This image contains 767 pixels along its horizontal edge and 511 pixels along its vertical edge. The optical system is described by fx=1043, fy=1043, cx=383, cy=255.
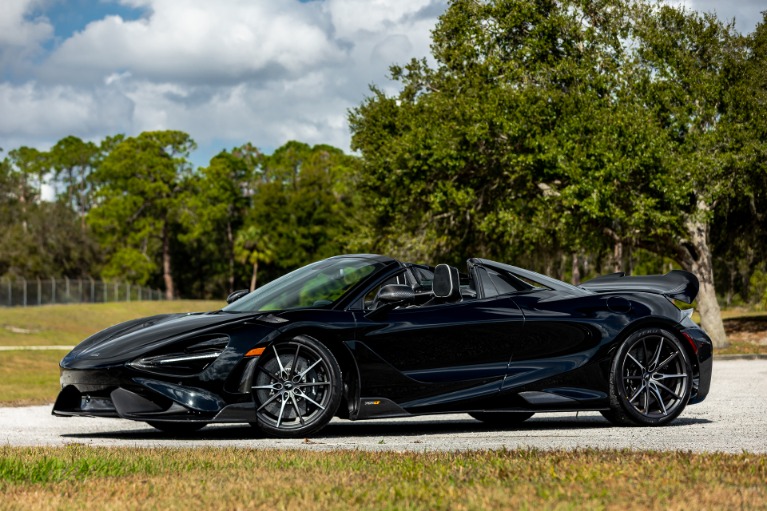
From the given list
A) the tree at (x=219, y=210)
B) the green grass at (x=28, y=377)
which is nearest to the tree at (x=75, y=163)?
the tree at (x=219, y=210)

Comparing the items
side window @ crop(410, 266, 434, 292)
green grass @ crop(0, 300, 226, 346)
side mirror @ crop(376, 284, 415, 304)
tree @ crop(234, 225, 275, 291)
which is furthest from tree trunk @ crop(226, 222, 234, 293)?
side mirror @ crop(376, 284, 415, 304)

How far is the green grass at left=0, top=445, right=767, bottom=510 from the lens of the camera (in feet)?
15.4

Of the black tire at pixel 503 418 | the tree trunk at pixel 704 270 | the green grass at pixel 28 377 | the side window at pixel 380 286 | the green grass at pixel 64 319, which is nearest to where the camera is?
the side window at pixel 380 286

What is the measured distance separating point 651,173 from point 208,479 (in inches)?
945

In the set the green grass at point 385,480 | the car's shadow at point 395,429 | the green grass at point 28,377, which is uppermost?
the green grass at point 385,480

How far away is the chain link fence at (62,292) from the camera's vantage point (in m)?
62.2

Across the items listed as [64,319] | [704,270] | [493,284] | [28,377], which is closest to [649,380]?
[493,284]

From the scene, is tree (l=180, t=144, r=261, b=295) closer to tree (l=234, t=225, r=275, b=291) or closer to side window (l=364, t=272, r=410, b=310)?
tree (l=234, t=225, r=275, b=291)

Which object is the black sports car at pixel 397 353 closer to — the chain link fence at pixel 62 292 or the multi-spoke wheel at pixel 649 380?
the multi-spoke wheel at pixel 649 380

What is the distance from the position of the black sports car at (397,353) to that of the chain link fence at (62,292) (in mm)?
56385

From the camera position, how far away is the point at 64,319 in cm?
5738

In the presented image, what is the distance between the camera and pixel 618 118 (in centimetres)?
2759

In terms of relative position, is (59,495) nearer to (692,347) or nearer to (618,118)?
(692,347)

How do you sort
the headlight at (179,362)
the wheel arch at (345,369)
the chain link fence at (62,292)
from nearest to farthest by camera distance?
the headlight at (179,362) < the wheel arch at (345,369) < the chain link fence at (62,292)
